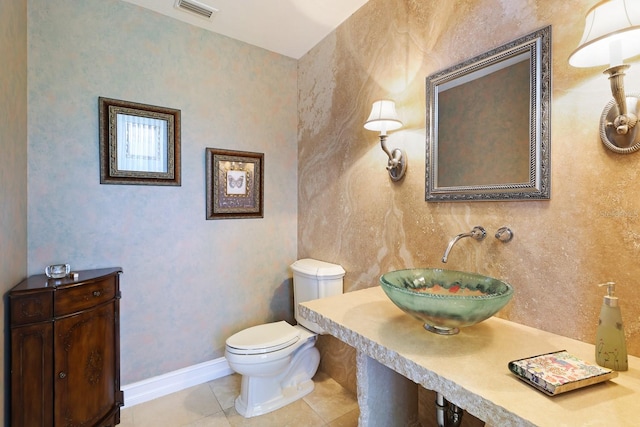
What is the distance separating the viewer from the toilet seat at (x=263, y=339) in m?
1.82

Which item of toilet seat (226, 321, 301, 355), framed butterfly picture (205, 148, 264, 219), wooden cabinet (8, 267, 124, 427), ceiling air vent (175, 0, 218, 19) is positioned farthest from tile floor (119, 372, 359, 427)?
ceiling air vent (175, 0, 218, 19)

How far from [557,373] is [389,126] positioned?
1256 millimetres

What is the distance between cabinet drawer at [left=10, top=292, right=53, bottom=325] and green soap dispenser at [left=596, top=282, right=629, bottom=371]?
7.38 feet

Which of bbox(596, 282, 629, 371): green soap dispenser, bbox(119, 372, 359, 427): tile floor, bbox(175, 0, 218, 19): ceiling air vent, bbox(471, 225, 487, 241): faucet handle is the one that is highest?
bbox(175, 0, 218, 19): ceiling air vent

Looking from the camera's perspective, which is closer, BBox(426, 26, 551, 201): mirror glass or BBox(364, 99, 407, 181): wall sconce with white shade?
BBox(426, 26, 551, 201): mirror glass

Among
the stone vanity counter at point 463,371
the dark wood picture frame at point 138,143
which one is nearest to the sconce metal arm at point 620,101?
the stone vanity counter at point 463,371

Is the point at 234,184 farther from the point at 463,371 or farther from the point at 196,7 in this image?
the point at 463,371

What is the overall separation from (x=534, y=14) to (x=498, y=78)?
0.77ft

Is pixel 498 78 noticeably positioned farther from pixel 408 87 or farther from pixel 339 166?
pixel 339 166

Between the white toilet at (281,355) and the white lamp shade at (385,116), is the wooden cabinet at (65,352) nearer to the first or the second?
the white toilet at (281,355)

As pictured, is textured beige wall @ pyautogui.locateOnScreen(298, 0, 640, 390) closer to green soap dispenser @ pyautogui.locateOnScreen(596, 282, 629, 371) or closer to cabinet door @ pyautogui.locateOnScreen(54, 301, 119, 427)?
green soap dispenser @ pyautogui.locateOnScreen(596, 282, 629, 371)

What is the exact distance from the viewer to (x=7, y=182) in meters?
1.40

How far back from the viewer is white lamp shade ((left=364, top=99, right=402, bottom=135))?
1552 millimetres

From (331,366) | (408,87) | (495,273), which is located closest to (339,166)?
(408,87)
